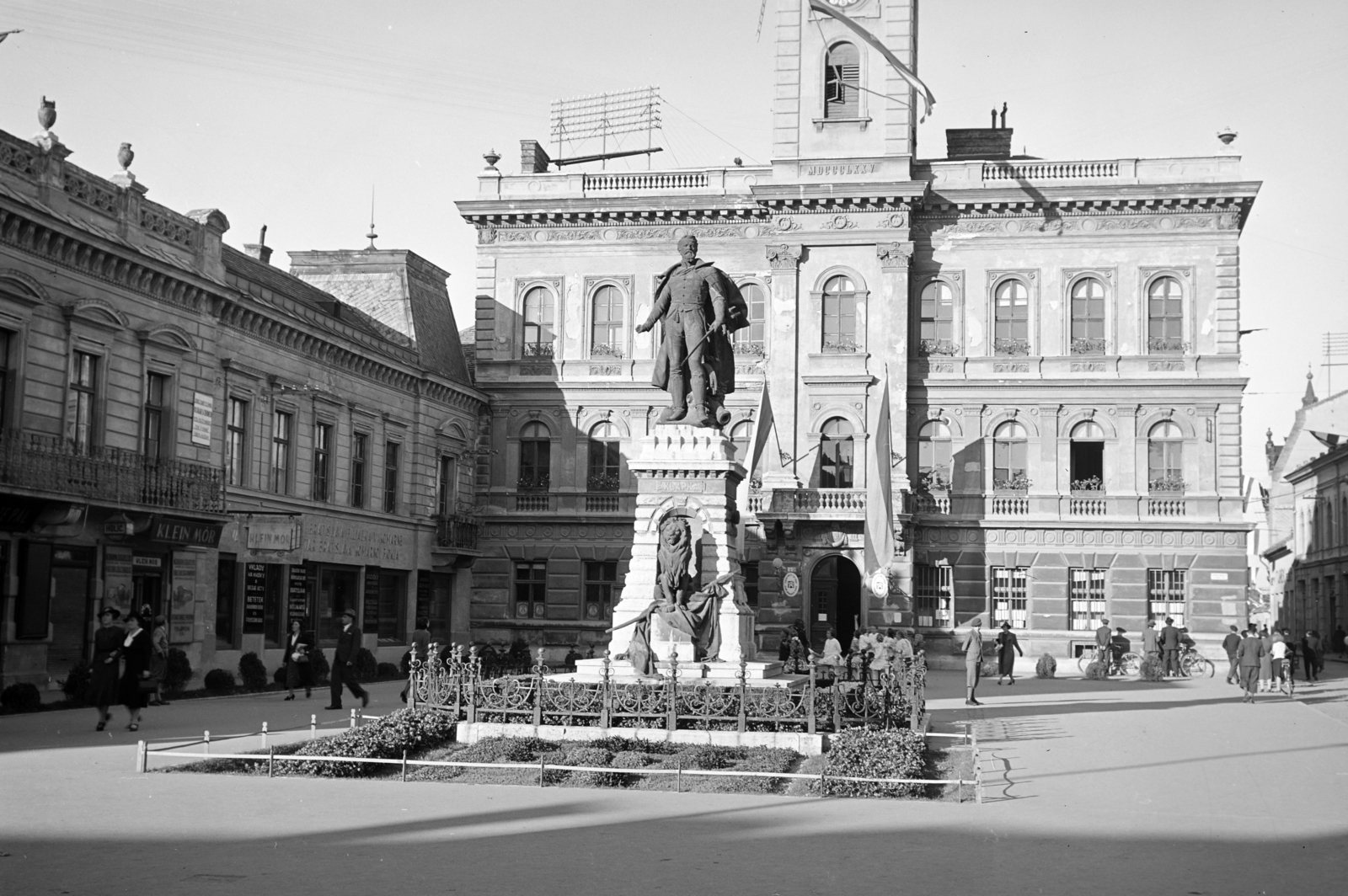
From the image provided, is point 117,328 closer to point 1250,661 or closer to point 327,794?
point 327,794

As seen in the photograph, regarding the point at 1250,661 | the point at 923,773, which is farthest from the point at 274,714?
the point at 1250,661

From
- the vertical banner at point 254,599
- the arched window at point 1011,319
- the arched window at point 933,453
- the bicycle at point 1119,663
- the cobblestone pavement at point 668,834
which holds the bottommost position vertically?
the cobblestone pavement at point 668,834

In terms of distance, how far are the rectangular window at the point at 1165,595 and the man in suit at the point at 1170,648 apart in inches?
175

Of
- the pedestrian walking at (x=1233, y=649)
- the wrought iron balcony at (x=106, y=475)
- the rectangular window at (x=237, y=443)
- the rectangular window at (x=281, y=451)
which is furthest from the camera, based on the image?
the pedestrian walking at (x=1233, y=649)

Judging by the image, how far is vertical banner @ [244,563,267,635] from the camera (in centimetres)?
3419

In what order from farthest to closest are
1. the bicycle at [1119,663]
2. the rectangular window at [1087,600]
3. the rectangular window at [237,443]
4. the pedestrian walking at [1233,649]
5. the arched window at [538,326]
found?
the arched window at [538,326]
the rectangular window at [1087,600]
the bicycle at [1119,663]
the pedestrian walking at [1233,649]
the rectangular window at [237,443]

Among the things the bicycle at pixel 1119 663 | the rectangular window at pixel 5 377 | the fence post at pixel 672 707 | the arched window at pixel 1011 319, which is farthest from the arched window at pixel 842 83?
the fence post at pixel 672 707

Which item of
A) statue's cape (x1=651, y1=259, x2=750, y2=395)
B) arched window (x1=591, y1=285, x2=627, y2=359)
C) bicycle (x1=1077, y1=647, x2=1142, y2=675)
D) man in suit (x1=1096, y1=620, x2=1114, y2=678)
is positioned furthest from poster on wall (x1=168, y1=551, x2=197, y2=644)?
bicycle (x1=1077, y1=647, x2=1142, y2=675)

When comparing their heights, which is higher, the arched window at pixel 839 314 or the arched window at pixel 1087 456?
the arched window at pixel 839 314

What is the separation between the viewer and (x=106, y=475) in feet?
92.2

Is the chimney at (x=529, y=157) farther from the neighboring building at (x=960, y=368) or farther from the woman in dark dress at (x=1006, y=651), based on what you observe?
the woman in dark dress at (x=1006, y=651)

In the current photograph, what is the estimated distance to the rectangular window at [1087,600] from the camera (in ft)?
146

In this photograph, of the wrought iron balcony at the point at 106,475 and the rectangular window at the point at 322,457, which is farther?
the rectangular window at the point at 322,457

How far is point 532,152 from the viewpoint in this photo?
2071 inches
